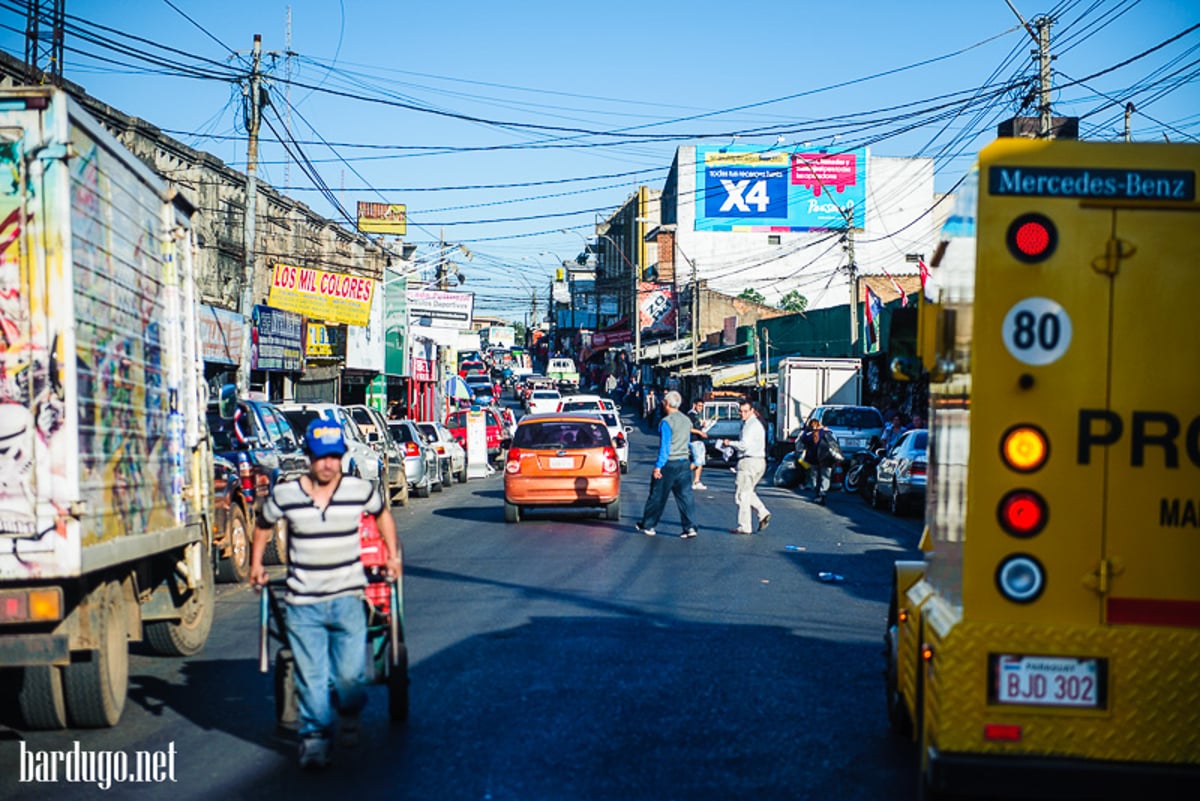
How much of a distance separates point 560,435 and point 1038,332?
15.6 meters

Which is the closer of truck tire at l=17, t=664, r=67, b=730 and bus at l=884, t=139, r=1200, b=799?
bus at l=884, t=139, r=1200, b=799

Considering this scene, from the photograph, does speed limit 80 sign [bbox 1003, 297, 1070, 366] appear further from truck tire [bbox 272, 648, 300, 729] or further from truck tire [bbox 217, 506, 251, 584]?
truck tire [bbox 217, 506, 251, 584]

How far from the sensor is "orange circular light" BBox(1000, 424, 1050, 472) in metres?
4.90

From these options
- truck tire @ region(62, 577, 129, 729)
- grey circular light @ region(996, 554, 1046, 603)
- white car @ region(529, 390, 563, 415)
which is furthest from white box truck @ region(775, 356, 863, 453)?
grey circular light @ region(996, 554, 1046, 603)

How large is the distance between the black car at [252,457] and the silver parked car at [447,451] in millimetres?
12664

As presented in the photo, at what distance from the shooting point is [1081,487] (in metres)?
4.89

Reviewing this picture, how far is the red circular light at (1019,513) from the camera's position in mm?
4902

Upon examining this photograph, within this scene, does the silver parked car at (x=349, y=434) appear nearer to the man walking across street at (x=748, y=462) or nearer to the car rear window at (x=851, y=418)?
the man walking across street at (x=748, y=462)

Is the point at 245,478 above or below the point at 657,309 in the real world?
below

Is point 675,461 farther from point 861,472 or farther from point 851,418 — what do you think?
point 851,418

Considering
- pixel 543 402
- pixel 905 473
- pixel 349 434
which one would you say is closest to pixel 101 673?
pixel 349 434

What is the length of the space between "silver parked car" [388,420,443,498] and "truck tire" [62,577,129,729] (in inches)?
697

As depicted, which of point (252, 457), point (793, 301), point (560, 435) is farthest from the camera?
point (793, 301)

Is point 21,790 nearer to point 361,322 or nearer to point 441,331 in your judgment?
point 361,322
